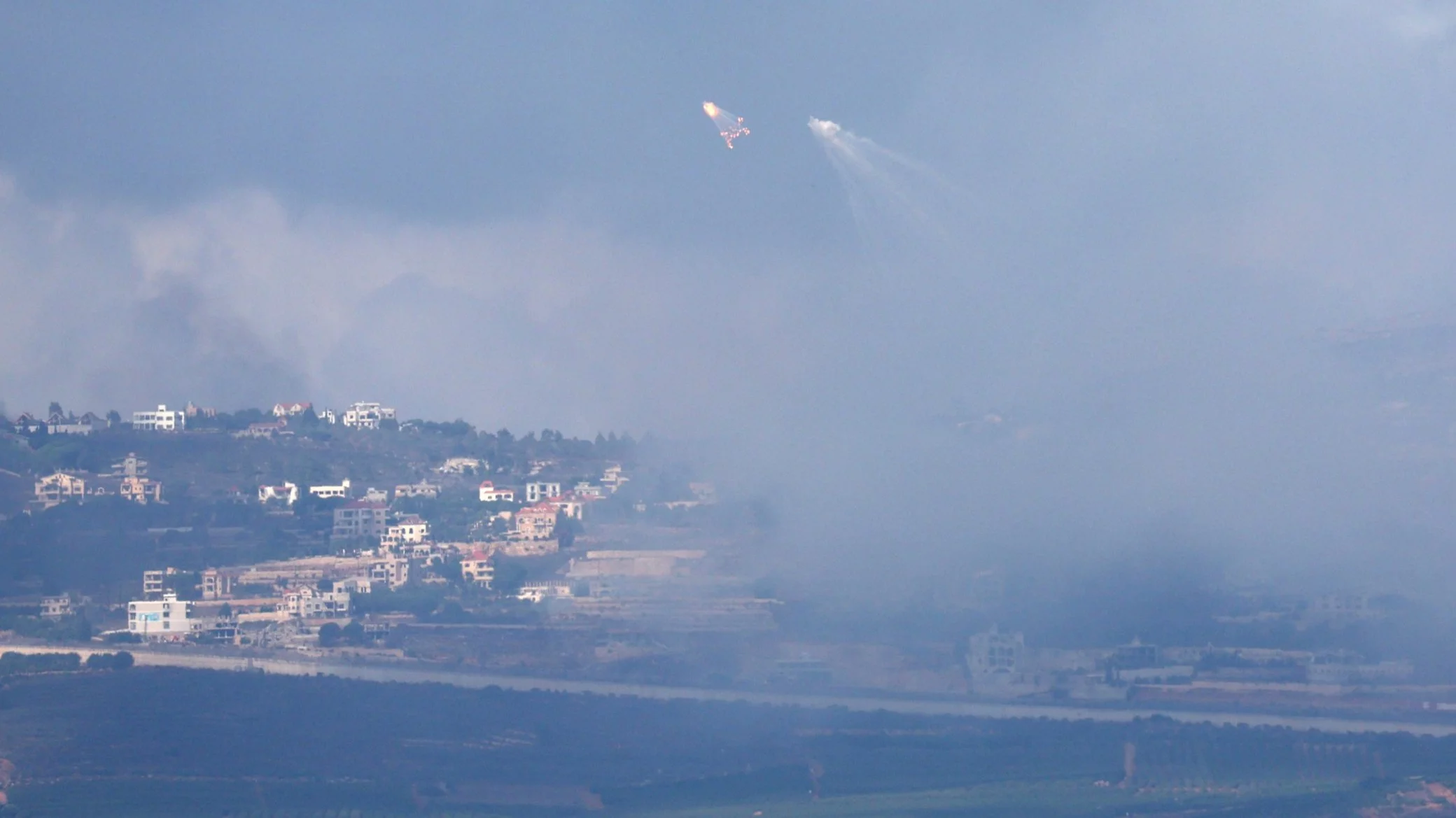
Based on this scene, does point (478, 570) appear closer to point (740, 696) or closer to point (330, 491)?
point (330, 491)

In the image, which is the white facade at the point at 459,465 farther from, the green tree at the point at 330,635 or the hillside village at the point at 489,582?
the green tree at the point at 330,635

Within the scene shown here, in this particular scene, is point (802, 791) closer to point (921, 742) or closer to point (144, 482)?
point (921, 742)

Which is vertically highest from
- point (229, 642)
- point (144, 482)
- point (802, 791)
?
point (144, 482)

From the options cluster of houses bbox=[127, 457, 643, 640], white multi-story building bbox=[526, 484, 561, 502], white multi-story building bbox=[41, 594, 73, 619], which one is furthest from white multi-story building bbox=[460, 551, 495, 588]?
white multi-story building bbox=[41, 594, 73, 619]

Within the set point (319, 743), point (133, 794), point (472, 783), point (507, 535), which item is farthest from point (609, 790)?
point (507, 535)

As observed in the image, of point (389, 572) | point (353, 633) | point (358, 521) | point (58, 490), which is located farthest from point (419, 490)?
point (353, 633)

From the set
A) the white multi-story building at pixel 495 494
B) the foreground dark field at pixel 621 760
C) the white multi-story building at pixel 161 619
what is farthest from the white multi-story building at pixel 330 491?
the foreground dark field at pixel 621 760
